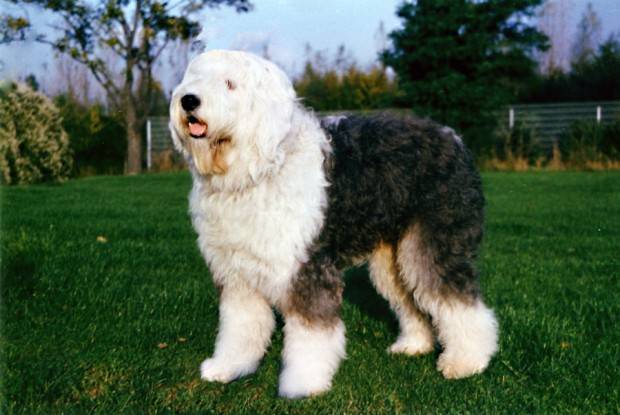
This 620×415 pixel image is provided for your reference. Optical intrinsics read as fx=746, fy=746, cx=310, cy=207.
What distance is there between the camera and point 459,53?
79.6 feet

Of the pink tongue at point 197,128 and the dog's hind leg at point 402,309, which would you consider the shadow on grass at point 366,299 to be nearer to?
the dog's hind leg at point 402,309

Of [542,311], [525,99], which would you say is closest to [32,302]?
[542,311]

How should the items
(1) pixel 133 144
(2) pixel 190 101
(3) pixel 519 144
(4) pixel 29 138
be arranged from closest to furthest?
(2) pixel 190 101
(4) pixel 29 138
(1) pixel 133 144
(3) pixel 519 144

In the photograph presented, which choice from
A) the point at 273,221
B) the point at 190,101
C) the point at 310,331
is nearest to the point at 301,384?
the point at 310,331

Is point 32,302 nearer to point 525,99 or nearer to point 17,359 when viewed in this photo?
point 17,359

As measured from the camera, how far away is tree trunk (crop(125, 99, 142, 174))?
23.1 meters

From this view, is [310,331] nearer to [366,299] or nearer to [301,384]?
[301,384]

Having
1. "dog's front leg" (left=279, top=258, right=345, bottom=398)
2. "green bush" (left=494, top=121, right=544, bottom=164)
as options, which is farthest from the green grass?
"green bush" (left=494, top=121, right=544, bottom=164)

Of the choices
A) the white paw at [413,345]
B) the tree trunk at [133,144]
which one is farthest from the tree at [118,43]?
the white paw at [413,345]

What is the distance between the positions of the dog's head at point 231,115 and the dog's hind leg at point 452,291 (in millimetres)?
1184

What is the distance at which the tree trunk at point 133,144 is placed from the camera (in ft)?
75.8

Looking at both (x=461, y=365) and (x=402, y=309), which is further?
(x=402, y=309)

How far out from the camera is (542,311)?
5.78 meters

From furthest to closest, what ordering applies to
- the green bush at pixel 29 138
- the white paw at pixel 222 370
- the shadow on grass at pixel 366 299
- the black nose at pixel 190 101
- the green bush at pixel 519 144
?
the green bush at pixel 519 144, the green bush at pixel 29 138, the shadow on grass at pixel 366 299, the white paw at pixel 222 370, the black nose at pixel 190 101
